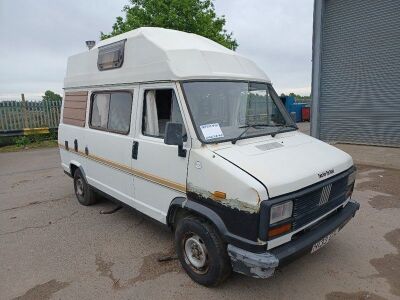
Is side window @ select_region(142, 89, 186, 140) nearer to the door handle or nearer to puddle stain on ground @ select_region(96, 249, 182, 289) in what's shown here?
the door handle

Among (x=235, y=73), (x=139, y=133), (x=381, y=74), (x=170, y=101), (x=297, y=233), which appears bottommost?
(x=297, y=233)

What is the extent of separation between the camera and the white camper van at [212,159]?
273 cm

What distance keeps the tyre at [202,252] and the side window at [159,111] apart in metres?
1.09

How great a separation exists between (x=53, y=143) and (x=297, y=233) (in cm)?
1338

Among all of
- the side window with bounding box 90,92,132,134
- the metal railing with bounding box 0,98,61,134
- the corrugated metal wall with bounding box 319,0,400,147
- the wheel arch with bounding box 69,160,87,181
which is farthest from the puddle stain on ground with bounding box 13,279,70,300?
the metal railing with bounding box 0,98,61,134

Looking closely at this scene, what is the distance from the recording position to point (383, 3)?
32.1 feet

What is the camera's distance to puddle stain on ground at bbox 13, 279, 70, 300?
3.20 meters

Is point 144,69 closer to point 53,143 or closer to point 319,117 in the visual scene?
point 319,117

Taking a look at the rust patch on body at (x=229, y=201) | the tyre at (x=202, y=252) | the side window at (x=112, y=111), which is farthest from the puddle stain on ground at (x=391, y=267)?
the side window at (x=112, y=111)

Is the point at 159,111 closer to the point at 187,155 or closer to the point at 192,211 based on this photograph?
the point at 187,155

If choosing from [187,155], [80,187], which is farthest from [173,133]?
[80,187]

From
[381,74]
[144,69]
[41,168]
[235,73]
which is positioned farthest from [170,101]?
[381,74]

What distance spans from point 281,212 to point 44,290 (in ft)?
8.62

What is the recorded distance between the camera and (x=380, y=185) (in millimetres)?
6504
